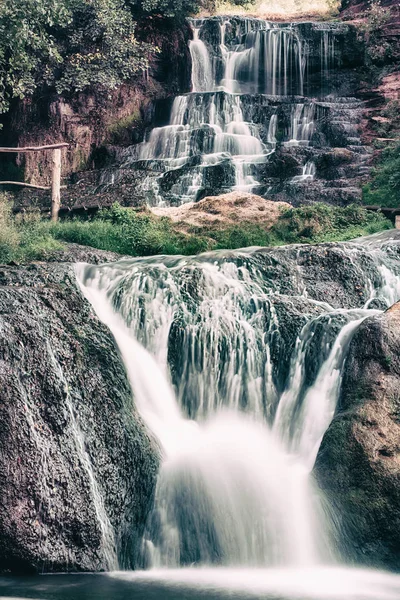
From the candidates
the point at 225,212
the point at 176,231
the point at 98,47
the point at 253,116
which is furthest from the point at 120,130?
the point at 176,231

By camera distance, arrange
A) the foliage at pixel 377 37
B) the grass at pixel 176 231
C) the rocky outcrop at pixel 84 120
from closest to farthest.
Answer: the grass at pixel 176 231 → the rocky outcrop at pixel 84 120 → the foliage at pixel 377 37

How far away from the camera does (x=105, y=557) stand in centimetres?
877

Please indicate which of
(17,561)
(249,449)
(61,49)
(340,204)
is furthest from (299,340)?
(61,49)

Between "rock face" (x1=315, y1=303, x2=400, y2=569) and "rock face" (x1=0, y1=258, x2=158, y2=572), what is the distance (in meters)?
2.31

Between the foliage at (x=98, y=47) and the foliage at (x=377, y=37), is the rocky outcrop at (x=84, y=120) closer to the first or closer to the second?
the foliage at (x=98, y=47)

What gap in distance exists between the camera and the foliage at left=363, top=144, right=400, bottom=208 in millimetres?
20516

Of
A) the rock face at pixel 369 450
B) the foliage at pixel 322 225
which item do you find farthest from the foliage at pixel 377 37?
the rock face at pixel 369 450

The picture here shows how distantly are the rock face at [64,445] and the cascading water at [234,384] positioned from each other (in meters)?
0.46

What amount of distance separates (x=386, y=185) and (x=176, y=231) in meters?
6.52

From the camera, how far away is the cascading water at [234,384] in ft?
30.1

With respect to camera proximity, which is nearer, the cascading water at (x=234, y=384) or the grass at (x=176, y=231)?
the cascading water at (x=234, y=384)

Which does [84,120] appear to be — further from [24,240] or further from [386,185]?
[24,240]

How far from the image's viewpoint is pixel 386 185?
20875mm

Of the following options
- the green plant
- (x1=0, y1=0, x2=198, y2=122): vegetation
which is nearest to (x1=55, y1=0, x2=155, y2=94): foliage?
(x1=0, y1=0, x2=198, y2=122): vegetation
